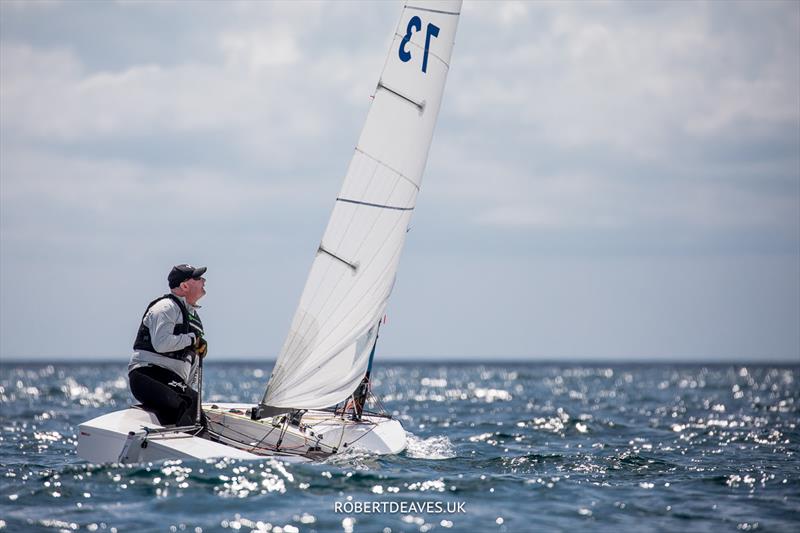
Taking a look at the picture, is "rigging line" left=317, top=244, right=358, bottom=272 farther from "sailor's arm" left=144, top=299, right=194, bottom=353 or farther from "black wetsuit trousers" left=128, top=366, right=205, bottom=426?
"black wetsuit trousers" left=128, top=366, right=205, bottom=426

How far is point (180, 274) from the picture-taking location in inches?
461

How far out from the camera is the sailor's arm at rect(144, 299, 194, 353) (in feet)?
37.3

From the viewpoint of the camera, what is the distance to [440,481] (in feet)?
37.0

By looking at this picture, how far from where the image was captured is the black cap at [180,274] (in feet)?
38.4

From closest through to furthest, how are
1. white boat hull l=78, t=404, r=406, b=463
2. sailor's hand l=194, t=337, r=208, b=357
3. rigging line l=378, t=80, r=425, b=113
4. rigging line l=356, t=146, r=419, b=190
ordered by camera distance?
white boat hull l=78, t=404, r=406, b=463
sailor's hand l=194, t=337, r=208, b=357
rigging line l=356, t=146, r=419, b=190
rigging line l=378, t=80, r=425, b=113

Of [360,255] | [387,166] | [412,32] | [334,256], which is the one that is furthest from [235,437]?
[412,32]

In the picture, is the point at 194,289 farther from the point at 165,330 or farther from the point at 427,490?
the point at 427,490

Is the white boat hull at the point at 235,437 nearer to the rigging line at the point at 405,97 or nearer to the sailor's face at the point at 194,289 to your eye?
the sailor's face at the point at 194,289

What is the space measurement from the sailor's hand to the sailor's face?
48 centimetres

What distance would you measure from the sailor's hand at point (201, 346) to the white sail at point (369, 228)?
41.4 inches

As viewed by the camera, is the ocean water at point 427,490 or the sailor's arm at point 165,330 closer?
the ocean water at point 427,490

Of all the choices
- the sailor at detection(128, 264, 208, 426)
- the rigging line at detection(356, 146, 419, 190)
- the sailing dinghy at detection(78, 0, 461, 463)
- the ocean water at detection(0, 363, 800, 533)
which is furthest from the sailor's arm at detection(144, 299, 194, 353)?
the rigging line at detection(356, 146, 419, 190)

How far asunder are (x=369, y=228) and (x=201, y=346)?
8.44 feet

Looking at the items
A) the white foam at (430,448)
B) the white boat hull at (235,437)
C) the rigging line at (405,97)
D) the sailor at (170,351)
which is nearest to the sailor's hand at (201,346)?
the sailor at (170,351)
